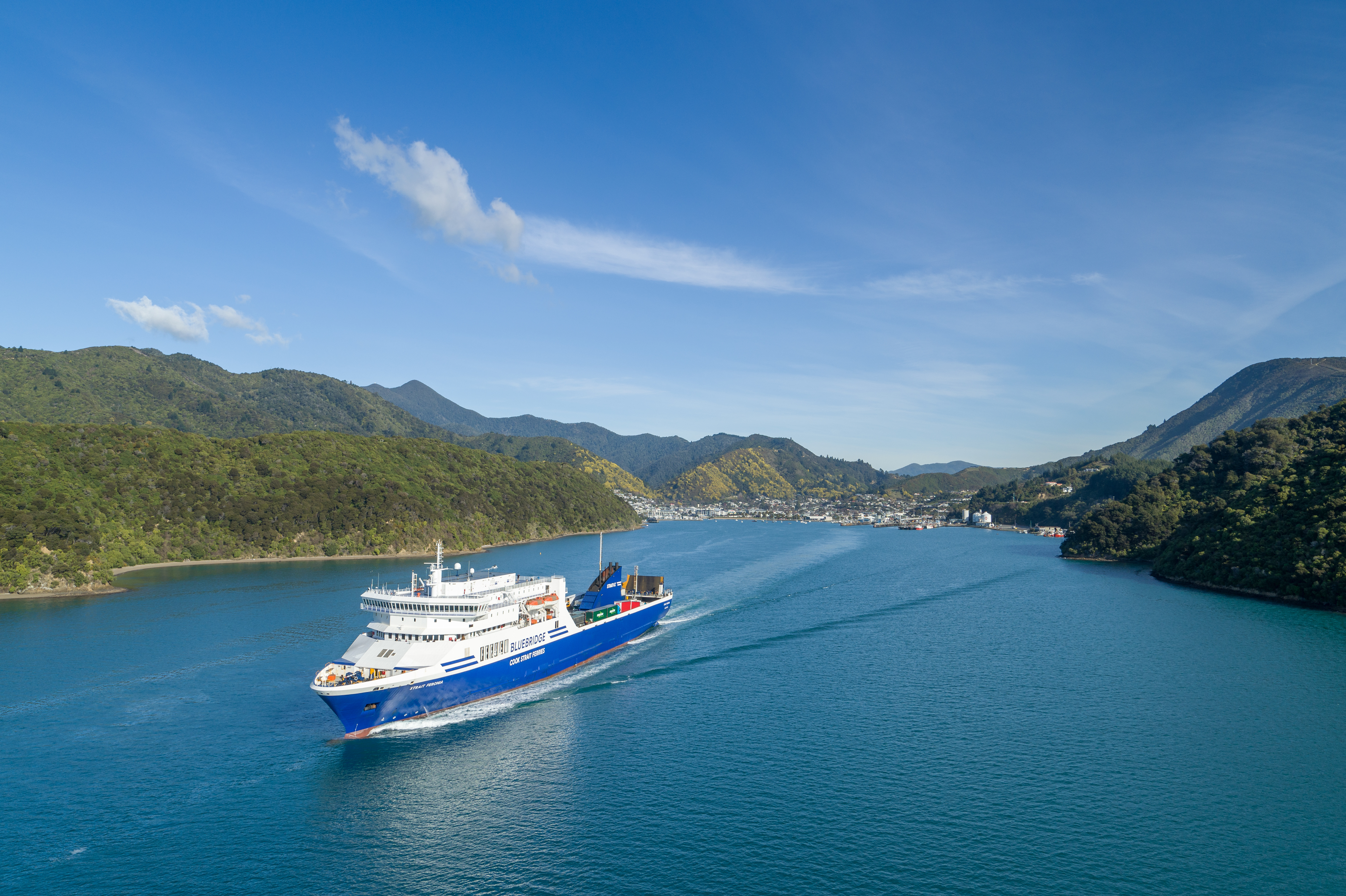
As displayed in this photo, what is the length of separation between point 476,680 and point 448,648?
3089 millimetres

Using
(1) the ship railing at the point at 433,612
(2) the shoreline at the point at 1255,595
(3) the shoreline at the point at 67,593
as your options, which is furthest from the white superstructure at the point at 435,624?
(2) the shoreline at the point at 1255,595

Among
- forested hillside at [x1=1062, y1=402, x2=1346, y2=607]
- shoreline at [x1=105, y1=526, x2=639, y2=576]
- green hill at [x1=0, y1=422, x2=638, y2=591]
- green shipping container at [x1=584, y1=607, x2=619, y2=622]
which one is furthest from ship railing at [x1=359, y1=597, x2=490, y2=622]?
forested hillside at [x1=1062, y1=402, x2=1346, y2=607]

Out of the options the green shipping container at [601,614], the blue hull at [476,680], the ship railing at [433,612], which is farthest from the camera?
the green shipping container at [601,614]

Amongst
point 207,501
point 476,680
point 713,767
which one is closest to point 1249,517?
point 713,767

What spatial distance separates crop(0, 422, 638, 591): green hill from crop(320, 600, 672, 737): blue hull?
70.3m

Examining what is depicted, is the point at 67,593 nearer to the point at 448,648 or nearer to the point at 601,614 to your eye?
the point at 448,648

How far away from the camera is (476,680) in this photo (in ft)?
142

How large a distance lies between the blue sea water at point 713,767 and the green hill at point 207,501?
2252 cm

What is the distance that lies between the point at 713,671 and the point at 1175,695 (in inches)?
1264

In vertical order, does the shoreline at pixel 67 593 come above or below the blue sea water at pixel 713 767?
above

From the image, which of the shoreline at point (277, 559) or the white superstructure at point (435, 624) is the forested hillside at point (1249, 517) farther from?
the shoreline at point (277, 559)

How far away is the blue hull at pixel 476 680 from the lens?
37969 mm

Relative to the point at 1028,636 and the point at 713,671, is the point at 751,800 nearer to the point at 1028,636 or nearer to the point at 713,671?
the point at 713,671

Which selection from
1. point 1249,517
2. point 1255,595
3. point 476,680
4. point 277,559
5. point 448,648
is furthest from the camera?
point 277,559
